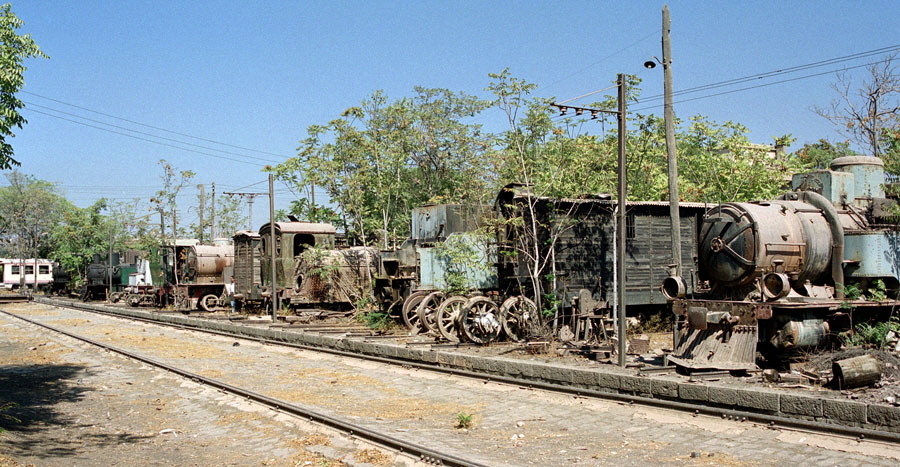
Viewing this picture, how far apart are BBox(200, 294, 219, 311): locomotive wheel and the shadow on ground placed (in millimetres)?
17940

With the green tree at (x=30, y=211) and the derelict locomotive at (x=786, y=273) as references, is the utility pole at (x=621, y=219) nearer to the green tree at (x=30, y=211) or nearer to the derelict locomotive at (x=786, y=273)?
the derelict locomotive at (x=786, y=273)

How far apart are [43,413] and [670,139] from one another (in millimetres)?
12672

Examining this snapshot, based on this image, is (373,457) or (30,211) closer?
Result: (373,457)

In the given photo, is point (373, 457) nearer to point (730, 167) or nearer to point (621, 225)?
point (621, 225)

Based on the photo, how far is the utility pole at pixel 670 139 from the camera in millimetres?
15211

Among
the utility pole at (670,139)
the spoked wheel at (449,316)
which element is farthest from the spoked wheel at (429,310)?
the utility pole at (670,139)

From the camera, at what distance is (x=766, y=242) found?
36.4ft

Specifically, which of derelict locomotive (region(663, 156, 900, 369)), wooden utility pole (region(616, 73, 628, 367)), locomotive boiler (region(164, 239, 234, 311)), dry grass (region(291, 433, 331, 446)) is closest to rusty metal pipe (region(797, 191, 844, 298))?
derelict locomotive (region(663, 156, 900, 369))

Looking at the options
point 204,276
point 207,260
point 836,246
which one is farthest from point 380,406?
point 204,276

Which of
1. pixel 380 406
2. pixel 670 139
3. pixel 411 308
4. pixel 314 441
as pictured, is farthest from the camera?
pixel 411 308

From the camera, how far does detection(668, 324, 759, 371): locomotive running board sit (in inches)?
407

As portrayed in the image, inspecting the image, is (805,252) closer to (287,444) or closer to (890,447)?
(890,447)

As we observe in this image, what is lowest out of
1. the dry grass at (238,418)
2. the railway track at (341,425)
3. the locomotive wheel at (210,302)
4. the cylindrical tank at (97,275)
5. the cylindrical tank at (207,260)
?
the dry grass at (238,418)

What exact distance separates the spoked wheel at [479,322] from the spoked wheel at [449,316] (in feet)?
1.27
